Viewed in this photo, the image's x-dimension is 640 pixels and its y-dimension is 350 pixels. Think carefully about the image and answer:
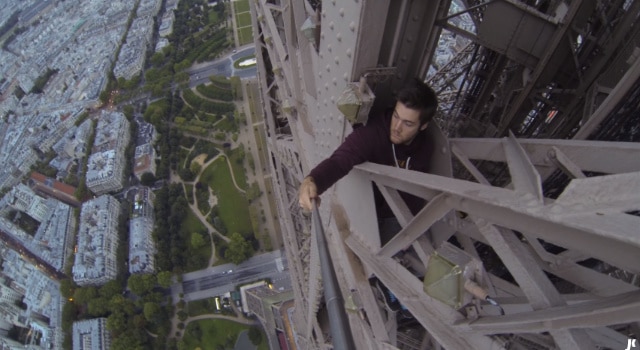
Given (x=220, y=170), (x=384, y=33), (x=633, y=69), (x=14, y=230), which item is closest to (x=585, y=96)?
(x=633, y=69)

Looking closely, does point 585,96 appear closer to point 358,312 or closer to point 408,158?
point 408,158

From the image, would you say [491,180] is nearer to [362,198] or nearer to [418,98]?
[362,198]

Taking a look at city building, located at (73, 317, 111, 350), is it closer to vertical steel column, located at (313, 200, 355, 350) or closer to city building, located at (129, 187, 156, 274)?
city building, located at (129, 187, 156, 274)

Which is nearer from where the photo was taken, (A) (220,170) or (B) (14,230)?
(A) (220,170)

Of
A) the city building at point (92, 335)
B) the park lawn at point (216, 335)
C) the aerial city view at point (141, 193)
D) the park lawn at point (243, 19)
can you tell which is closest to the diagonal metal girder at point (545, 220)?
the aerial city view at point (141, 193)

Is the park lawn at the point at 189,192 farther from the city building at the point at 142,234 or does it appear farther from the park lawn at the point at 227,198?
the city building at the point at 142,234

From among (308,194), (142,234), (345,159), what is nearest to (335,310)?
(308,194)

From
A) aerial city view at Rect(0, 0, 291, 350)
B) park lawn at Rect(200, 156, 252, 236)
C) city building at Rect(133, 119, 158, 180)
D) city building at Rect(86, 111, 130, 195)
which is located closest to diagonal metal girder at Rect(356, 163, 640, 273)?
aerial city view at Rect(0, 0, 291, 350)
